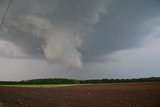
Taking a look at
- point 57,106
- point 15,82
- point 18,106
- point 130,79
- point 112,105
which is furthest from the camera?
point 15,82

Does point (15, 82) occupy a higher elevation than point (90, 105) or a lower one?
higher

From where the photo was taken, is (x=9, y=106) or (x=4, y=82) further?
(x=4, y=82)

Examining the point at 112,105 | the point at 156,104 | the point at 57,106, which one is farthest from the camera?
the point at 57,106

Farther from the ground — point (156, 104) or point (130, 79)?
point (130, 79)

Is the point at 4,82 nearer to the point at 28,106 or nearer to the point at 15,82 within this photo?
the point at 15,82

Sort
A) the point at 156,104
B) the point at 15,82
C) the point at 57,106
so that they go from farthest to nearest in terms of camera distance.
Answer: the point at 15,82
the point at 57,106
the point at 156,104

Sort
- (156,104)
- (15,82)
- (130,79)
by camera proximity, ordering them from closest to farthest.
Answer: (156,104)
(130,79)
(15,82)

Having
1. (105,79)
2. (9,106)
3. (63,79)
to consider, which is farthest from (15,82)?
(9,106)

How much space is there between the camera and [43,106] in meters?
25.7

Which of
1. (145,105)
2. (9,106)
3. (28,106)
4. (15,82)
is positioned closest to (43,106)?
(28,106)

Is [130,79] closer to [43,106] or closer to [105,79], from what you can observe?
[105,79]

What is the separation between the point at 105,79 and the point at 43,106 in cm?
6938

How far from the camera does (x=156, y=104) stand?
21.3m

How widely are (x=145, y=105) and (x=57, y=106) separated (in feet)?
23.2
